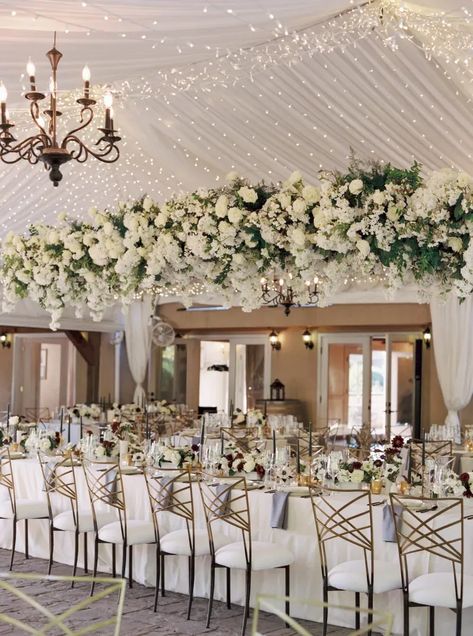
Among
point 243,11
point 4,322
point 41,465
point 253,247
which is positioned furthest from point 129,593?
point 4,322

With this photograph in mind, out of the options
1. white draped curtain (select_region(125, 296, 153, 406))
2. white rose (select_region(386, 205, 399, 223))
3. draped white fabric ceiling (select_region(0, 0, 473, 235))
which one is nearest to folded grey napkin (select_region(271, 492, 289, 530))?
white rose (select_region(386, 205, 399, 223))

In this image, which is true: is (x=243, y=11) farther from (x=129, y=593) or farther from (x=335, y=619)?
(x=129, y=593)

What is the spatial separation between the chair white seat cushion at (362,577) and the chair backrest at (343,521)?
0.14ft

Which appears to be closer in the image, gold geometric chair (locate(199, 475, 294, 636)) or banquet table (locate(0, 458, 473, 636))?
banquet table (locate(0, 458, 473, 636))

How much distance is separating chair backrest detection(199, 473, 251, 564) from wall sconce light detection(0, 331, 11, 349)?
→ 1342 cm

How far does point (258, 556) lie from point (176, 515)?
112 cm

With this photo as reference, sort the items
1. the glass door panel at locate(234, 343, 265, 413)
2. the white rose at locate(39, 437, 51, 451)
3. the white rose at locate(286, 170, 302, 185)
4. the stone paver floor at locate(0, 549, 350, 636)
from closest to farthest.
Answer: the white rose at locate(286, 170, 302, 185), the stone paver floor at locate(0, 549, 350, 636), the white rose at locate(39, 437, 51, 451), the glass door panel at locate(234, 343, 265, 413)

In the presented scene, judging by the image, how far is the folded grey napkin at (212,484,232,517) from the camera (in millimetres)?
6914

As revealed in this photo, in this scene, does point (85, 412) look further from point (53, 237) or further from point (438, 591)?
point (438, 591)

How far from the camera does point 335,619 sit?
22.1ft

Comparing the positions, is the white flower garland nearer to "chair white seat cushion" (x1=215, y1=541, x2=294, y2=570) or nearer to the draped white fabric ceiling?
the draped white fabric ceiling

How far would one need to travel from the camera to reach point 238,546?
681 centimetres

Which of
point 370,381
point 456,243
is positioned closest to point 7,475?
point 456,243

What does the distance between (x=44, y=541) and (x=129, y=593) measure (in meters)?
1.61
